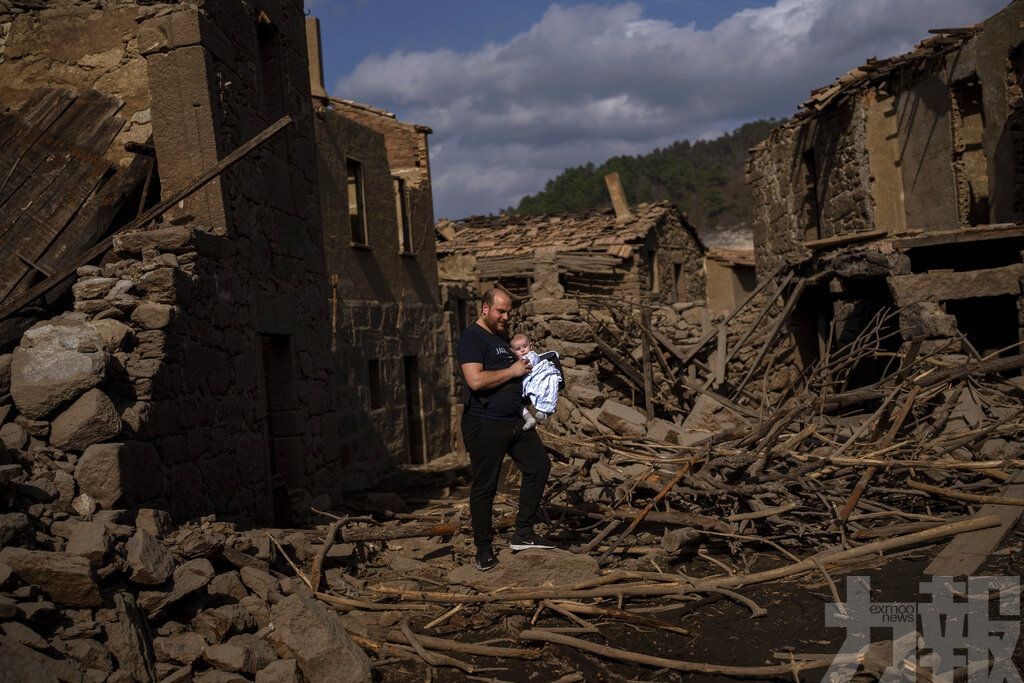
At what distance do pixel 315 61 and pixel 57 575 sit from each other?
42.6 feet

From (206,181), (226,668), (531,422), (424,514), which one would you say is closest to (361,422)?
(424,514)

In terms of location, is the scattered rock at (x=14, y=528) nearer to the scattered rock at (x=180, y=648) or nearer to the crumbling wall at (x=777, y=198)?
the scattered rock at (x=180, y=648)

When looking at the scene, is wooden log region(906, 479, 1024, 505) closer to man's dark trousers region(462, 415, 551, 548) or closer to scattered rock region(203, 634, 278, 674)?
man's dark trousers region(462, 415, 551, 548)

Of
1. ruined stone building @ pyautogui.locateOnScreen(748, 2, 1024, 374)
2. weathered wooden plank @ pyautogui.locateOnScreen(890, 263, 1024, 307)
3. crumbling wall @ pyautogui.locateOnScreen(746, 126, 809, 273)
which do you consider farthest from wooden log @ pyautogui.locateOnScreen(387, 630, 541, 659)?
→ crumbling wall @ pyautogui.locateOnScreen(746, 126, 809, 273)

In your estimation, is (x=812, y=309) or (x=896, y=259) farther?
(x=812, y=309)

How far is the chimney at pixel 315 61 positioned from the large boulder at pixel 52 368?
34.8 feet

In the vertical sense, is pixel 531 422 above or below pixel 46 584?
above

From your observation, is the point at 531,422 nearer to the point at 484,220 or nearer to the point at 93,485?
the point at 93,485

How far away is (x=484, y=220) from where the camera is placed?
23.8 metres

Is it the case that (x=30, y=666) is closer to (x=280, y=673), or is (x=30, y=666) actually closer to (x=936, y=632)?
(x=280, y=673)

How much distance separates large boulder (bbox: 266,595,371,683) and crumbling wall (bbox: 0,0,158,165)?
4.21 m

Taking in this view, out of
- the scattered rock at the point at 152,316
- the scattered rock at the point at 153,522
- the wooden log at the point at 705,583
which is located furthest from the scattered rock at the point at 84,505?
the wooden log at the point at 705,583

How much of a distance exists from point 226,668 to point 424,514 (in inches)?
162

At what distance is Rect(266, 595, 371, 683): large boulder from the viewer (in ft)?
14.5
